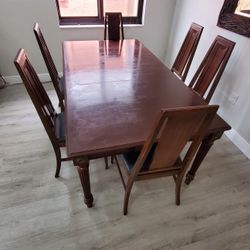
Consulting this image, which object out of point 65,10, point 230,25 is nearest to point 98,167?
point 230,25

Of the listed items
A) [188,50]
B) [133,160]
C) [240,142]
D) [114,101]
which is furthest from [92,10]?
[240,142]

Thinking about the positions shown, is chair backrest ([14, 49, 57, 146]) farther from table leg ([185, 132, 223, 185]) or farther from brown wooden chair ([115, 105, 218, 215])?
table leg ([185, 132, 223, 185])

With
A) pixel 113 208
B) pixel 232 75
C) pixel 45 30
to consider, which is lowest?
pixel 113 208

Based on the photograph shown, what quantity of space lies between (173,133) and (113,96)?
0.58 meters

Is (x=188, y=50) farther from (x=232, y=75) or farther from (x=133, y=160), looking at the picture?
(x=133, y=160)

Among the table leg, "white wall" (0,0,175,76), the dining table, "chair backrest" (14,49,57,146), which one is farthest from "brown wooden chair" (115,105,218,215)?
"white wall" (0,0,175,76)

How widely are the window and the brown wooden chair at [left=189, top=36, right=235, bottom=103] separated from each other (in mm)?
1781

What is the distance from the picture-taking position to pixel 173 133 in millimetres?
923

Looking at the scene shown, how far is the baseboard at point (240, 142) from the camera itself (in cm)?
197

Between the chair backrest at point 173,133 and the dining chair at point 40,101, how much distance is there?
522mm

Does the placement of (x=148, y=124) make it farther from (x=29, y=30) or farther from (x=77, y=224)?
(x=29, y=30)

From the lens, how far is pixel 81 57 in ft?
6.19

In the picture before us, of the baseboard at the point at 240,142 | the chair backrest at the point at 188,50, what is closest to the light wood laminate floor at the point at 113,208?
the baseboard at the point at 240,142

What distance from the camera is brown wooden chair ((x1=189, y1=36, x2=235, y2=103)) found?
156 centimetres
